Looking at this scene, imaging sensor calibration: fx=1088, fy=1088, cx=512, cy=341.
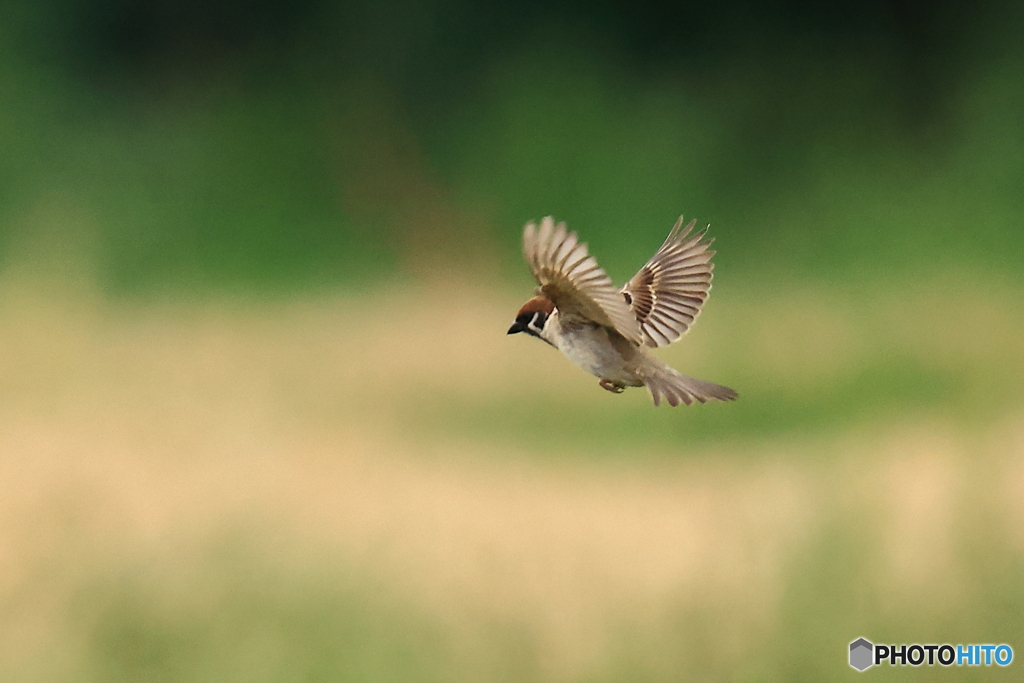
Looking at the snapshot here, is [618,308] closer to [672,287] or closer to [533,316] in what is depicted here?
[533,316]

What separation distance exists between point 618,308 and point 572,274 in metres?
0.04

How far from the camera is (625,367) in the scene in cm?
87

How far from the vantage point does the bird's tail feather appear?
2.54ft

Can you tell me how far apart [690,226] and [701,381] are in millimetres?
169

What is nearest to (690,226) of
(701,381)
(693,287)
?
(693,287)

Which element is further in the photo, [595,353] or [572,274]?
[595,353]

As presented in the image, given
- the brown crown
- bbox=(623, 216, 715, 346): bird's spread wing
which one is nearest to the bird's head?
the brown crown

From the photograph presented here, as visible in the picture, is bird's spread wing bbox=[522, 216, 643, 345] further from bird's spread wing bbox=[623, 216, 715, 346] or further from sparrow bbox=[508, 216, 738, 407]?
bird's spread wing bbox=[623, 216, 715, 346]

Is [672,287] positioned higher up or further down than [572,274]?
higher up

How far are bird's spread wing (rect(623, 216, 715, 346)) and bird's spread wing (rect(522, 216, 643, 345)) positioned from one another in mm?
169

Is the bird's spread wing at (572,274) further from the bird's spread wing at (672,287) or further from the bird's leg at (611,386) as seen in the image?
the bird's spread wing at (672,287)

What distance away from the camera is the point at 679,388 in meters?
0.84

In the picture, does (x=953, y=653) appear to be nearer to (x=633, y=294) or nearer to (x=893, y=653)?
(x=893, y=653)

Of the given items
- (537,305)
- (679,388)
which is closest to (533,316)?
(537,305)
